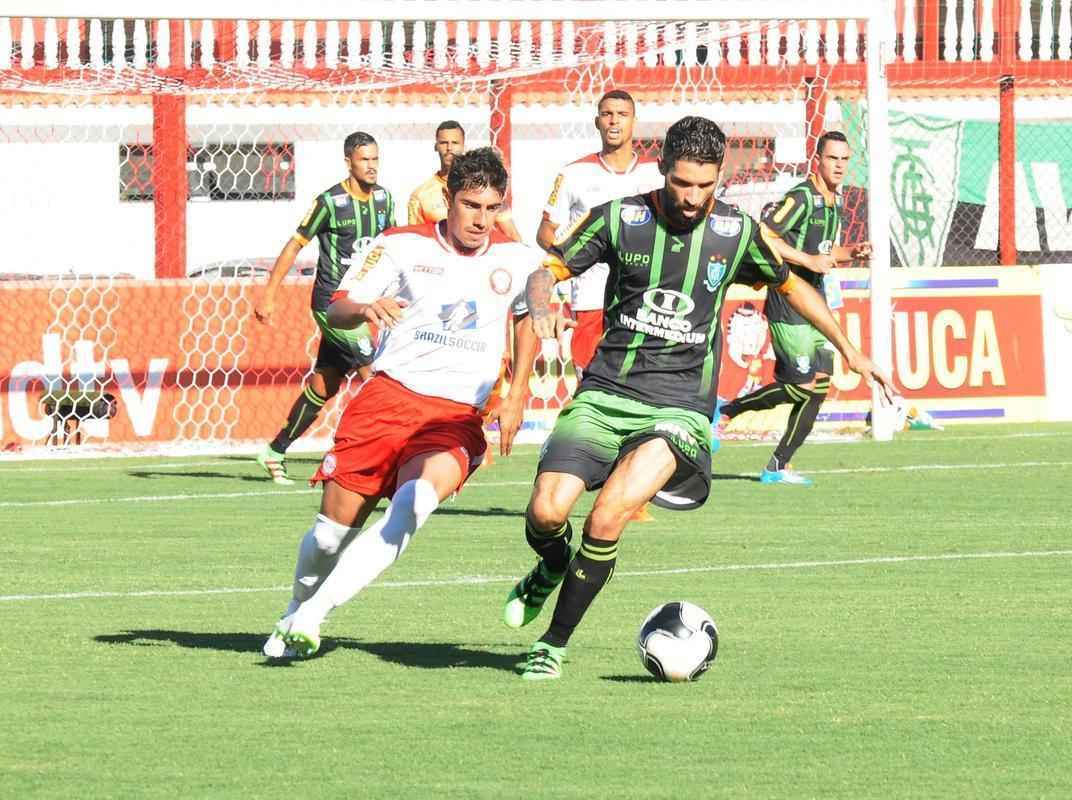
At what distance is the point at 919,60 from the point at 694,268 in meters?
16.3

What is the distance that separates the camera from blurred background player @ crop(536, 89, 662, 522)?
12.5 m

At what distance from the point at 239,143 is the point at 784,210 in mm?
7390

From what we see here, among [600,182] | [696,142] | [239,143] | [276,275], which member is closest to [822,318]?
[696,142]

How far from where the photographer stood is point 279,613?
9070mm

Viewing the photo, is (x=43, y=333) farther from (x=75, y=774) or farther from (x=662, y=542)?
(x=75, y=774)

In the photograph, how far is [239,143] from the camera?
2058 cm

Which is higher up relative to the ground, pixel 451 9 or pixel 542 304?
pixel 451 9

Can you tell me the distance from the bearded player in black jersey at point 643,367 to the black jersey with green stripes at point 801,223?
6807 millimetres

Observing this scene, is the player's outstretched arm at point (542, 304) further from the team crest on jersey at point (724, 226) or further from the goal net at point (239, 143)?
the goal net at point (239, 143)

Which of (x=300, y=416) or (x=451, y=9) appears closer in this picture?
(x=300, y=416)

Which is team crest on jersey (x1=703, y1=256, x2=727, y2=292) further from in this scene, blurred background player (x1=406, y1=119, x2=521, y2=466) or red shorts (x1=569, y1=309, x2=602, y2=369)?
blurred background player (x1=406, y1=119, x2=521, y2=466)

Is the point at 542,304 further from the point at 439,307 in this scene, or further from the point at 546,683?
the point at 546,683

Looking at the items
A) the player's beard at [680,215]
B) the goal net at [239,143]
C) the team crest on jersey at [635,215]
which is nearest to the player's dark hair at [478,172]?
the team crest on jersey at [635,215]

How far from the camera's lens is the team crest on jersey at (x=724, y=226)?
7.89m
